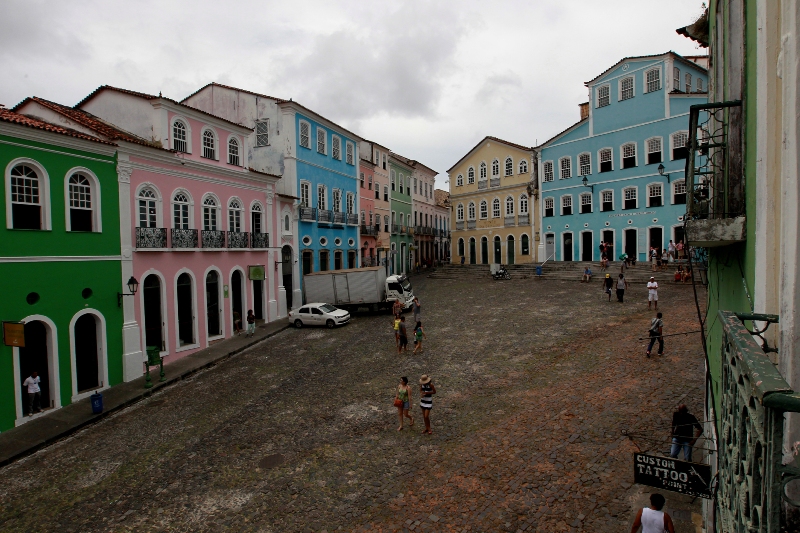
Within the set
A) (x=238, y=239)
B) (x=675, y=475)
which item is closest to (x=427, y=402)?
(x=675, y=475)

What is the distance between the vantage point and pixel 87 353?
17328 millimetres

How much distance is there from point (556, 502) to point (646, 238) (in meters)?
31.4

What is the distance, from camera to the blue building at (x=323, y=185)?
30.8 m

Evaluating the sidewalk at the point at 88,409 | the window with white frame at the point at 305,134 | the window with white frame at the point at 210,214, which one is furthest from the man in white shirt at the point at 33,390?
the window with white frame at the point at 305,134

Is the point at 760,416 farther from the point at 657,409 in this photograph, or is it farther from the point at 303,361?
the point at 303,361

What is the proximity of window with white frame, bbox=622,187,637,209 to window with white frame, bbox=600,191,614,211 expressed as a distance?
1.01 meters

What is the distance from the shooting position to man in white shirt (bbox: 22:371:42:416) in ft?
48.6

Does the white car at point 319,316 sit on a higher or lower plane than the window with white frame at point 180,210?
lower

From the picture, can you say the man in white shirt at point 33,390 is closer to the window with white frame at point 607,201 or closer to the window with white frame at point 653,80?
the window with white frame at point 607,201

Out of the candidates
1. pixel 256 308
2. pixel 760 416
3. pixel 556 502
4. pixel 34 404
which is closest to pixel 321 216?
pixel 256 308

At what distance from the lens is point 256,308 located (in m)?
27.3

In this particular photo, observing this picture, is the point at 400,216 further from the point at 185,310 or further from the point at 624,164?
the point at 185,310

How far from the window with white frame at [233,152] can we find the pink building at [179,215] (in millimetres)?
53

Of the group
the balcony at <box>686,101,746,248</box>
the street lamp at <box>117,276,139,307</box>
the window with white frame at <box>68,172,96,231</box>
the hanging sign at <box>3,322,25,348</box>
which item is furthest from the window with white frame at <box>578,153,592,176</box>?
the hanging sign at <box>3,322,25,348</box>
